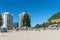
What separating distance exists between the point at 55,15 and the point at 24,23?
189 feet

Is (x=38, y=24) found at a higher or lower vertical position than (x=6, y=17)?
lower

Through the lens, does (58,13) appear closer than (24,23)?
No

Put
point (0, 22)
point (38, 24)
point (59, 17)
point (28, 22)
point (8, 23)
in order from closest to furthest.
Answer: point (0, 22), point (28, 22), point (38, 24), point (8, 23), point (59, 17)

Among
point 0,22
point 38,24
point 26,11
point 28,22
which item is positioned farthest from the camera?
point 38,24

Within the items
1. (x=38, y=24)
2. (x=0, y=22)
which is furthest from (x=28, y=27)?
(x=38, y=24)

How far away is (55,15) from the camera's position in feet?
381

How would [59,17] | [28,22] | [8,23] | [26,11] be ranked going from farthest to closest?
[59,17]
[8,23]
[26,11]
[28,22]

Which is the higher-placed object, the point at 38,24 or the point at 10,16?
the point at 10,16

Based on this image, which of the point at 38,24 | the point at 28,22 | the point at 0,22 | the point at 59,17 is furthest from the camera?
the point at 59,17

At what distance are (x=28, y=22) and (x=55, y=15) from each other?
58.0 m

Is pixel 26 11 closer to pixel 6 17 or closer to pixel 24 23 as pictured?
pixel 24 23

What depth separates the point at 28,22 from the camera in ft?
202

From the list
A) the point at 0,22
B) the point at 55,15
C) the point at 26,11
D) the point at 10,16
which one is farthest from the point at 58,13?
the point at 0,22

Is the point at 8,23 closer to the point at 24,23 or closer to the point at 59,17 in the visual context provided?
the point at 59,17
